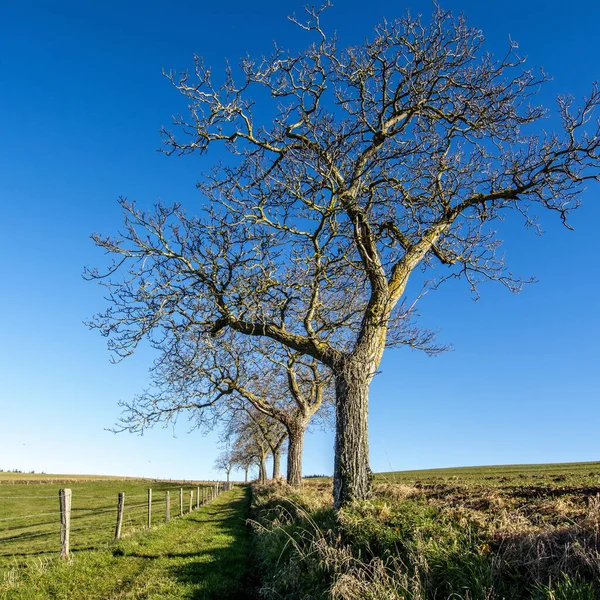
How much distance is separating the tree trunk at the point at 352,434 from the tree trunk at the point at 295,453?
12567mm

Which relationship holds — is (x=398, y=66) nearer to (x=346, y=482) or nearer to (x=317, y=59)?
(x=317, y=59)

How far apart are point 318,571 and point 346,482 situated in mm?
3096

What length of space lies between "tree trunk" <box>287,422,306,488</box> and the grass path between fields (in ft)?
28.2

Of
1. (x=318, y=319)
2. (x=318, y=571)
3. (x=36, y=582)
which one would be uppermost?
(x=318, y=319)

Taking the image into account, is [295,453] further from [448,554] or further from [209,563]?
[448,554]

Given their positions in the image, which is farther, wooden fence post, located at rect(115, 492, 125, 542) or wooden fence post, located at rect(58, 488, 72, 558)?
wooden fence post, located at rect(115, 492, 125, 542)

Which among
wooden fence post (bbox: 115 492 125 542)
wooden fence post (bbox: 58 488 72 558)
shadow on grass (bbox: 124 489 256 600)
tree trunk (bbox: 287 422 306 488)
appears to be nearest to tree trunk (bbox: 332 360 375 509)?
shadow on grass (bbox: 124 489 256 600)

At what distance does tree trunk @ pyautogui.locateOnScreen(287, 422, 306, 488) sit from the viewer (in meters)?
22.5

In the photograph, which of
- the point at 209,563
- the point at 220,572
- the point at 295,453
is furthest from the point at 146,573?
the point at 295,453

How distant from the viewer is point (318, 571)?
712 cm

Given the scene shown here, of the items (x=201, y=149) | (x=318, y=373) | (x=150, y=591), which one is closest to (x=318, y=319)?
(x=318, y=373)

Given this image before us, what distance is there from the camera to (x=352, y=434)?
10453mm

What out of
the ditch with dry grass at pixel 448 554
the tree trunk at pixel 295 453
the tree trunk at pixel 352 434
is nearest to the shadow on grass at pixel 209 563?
the ditch with dry grass at pixel 448 554

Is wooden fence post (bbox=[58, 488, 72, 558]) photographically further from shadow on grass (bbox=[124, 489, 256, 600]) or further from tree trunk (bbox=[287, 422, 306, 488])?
tree trunk (bbox=[287, 422, 306, 488])
